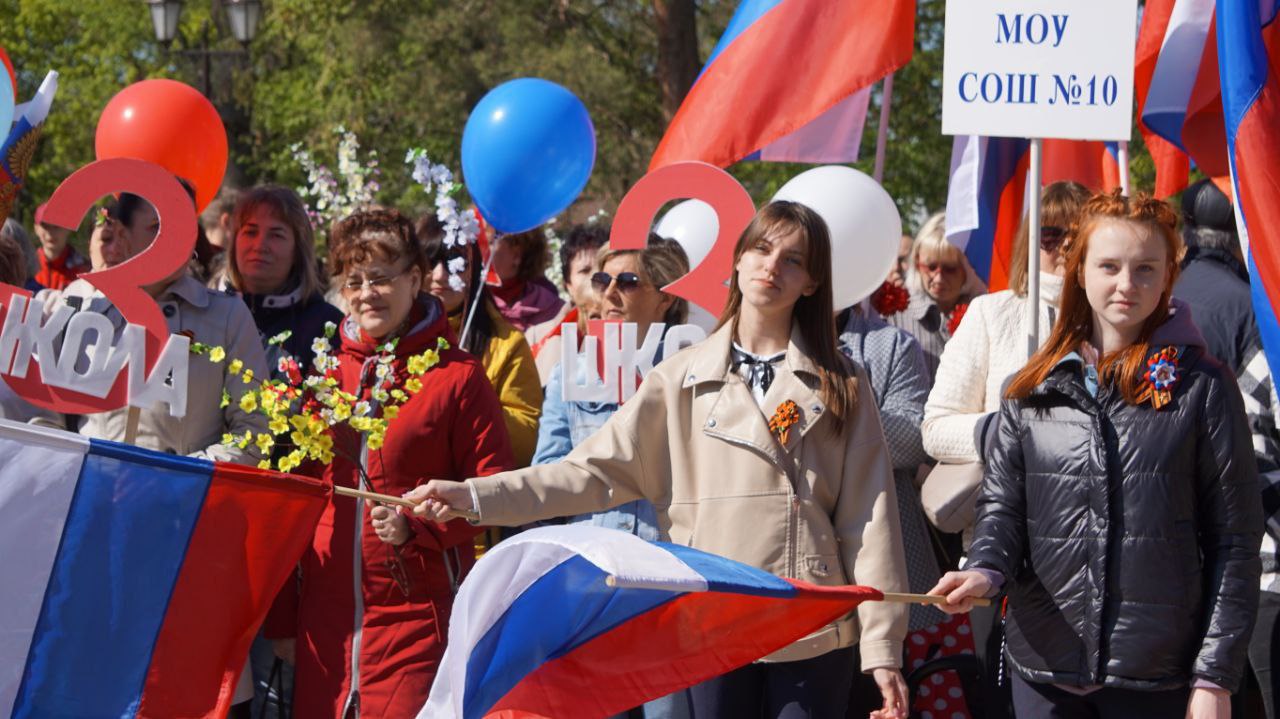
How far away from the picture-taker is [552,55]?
22.0 meters

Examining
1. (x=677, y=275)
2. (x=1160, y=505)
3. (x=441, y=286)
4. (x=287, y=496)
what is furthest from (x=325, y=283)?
(x=1160, y=505)

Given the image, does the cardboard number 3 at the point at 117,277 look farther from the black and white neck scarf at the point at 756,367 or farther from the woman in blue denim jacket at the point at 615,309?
the black and white neck scarf at the point at 756,367

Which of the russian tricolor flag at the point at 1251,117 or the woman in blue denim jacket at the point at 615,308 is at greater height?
the russian tricolor flag at the point at 1251,117

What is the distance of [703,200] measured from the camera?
579 cm

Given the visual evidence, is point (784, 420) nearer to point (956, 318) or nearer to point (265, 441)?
point (265, 441)

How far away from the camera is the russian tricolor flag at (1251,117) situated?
209 inches

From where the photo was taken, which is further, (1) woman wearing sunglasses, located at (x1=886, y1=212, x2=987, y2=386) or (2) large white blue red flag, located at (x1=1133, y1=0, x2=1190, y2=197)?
(1) woman wearing sunglasses, located at (x1=886, y1=212, x2=987, y2=386)

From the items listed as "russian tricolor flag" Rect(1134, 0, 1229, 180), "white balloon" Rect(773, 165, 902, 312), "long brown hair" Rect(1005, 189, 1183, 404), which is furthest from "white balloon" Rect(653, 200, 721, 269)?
A: "long brown hair" Rect(1005, 189, 1183, 404)

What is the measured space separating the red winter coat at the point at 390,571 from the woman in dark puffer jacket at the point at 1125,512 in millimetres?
1724

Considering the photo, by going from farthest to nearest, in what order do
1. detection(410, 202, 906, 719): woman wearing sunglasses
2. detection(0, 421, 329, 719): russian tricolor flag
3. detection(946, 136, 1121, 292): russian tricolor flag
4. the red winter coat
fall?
1. detection(946, 136, 1121, 292): russian tricolor flag
2. the red winter coat
3. detection(410, 202, 906, 719): woman wearing sunglasses
4. detection(0, 421, 329, 719): russian tricolor flag

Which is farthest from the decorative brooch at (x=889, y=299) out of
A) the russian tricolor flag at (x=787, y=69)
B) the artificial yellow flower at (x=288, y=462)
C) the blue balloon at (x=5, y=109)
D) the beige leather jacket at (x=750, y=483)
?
the blue balloon at (x=5, y=109)

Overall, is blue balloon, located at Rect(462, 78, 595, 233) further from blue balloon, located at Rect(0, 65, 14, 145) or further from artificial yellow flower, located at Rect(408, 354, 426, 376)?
artificial yellow flower, located at Rect(408, 354, 426, 376)

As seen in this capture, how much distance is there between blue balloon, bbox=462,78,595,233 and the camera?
7105 millimetres

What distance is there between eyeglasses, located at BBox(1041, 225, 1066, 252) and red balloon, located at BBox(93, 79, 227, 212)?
11.5ft
